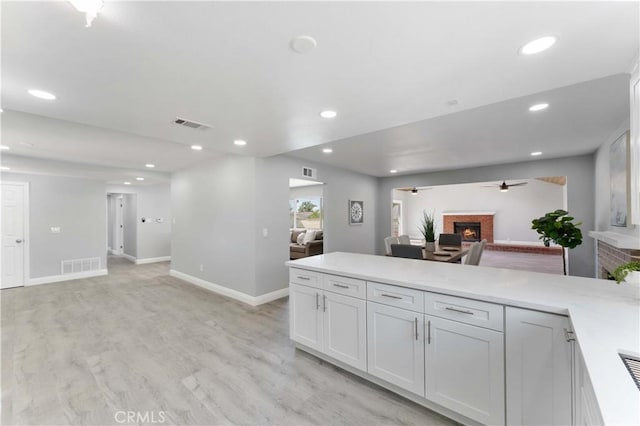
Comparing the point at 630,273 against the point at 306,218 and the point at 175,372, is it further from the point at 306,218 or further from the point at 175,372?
the point at 306,218

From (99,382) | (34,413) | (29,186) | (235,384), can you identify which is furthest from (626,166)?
(29,186)

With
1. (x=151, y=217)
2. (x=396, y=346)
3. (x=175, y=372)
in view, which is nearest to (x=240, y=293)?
(x=175, y=372)

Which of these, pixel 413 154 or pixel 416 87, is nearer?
pixel 416 87

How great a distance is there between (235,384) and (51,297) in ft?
15.0

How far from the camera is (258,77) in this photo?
5.65ft

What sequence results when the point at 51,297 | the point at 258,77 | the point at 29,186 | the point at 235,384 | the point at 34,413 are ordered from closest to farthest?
the point at 258,77 → the point at 34,413 → the point at 235,384 → the point at 51,297 → the point at 29,186

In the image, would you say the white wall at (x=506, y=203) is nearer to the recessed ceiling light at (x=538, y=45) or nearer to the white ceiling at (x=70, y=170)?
the recessed ceiling light at (x=538, y=45)

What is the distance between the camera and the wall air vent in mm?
4978

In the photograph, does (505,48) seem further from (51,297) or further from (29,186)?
(29,186)

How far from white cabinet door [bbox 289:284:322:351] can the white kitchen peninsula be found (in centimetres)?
3

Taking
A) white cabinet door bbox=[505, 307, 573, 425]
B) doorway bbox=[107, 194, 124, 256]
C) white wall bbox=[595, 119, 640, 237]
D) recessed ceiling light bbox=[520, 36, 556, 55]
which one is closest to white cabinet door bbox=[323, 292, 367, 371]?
white cabinet door bbox=[505, 307, 573, 425]

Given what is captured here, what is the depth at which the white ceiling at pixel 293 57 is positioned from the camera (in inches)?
46.3

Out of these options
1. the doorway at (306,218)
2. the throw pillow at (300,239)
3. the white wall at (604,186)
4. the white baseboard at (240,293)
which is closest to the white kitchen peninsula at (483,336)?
the white baseboard at (240,293)

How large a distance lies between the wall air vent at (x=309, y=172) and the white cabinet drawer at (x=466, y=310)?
3.58m
